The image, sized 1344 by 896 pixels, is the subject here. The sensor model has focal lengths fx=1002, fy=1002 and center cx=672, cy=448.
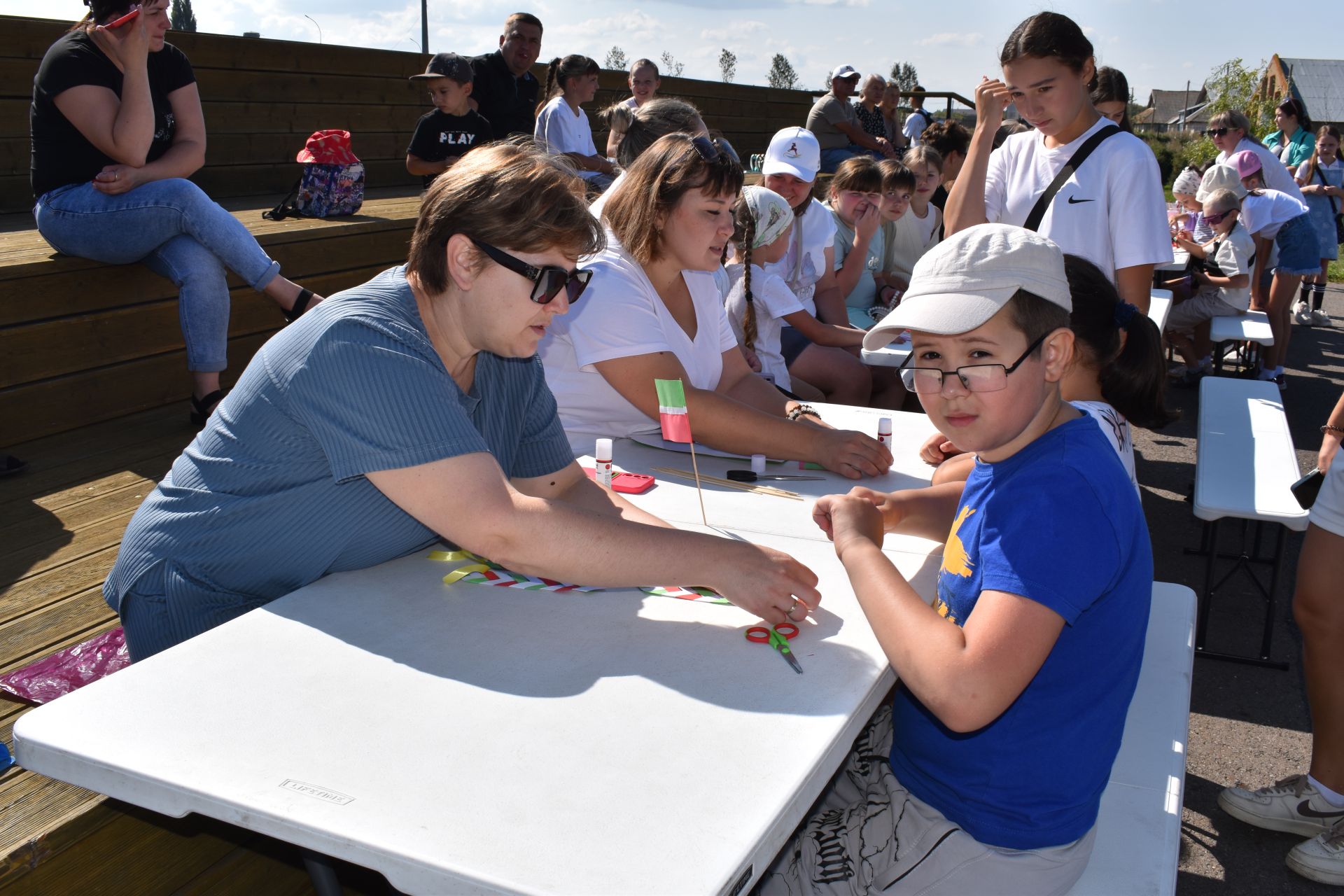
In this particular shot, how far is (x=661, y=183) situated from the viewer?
2.72 meters

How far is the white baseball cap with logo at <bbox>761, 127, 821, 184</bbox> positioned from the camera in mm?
5008

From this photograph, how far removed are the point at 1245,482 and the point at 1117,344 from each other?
1.67m

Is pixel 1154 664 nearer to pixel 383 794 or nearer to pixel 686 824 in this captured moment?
pixel 686 824

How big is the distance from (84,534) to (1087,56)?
3486 mm

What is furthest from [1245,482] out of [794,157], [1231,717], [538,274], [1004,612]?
[538,274]

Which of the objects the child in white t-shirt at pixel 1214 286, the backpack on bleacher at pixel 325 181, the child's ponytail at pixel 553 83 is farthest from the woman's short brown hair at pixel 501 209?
the child in white t-shirt at pixel 1214 286

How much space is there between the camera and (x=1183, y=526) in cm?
474

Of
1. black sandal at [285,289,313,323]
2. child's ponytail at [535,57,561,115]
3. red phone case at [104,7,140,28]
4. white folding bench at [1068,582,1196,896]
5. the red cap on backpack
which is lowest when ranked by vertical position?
white folding bench at [1068,582,1196,896]

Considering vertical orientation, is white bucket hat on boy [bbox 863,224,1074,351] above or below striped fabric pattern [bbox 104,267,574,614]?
above

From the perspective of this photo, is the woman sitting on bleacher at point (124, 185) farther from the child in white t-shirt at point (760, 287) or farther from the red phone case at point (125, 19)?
the child in white t-shirt at point (760, 287)

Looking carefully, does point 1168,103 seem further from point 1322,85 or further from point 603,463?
point 603,463

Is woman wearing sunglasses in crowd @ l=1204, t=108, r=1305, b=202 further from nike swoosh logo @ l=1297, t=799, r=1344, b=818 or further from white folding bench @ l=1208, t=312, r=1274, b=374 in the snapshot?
Answer: nike swoosh logo @ l=1297, t=799, r=1344, b=818

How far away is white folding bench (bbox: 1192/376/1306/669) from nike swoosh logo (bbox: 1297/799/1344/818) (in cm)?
81

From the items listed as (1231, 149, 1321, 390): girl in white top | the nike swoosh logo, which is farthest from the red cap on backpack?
(1231, 149, 1321, 390): girl in white top
